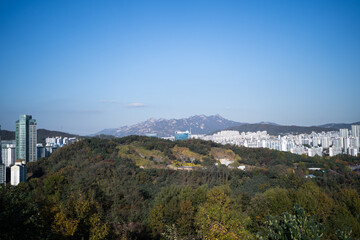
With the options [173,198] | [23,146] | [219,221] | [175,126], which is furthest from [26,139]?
[175,126]

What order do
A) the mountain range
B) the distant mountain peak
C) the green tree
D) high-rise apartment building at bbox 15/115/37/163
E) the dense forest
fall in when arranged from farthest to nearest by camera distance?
the distant mountain peak < the mountain range < high-rise apartment building at bbox 15/115/37/163 < the green tree < the dense forest

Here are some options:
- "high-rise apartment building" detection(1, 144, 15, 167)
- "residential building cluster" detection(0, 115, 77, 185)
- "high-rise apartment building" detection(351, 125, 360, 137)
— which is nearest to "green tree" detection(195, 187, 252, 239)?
"residential building cluster" detection(0, 115, 77, 185)

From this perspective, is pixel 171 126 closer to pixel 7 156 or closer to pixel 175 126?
pixel 175 126

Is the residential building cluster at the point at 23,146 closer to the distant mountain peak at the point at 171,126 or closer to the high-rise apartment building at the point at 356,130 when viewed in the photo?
the high-rise apartment building at the point at 356,130

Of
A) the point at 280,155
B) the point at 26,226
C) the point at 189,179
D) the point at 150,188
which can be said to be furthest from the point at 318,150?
the point at 26,226

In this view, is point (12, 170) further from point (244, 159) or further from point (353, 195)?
point (244, 159)

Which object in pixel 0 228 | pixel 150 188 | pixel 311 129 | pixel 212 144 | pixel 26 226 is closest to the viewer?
pixel 0 228

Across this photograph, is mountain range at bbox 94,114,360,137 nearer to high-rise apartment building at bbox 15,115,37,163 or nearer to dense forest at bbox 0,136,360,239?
dense forest at bbox 0,136,360,239

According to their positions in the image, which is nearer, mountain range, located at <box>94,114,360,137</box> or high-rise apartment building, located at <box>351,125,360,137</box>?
high-rise apartment building, located at <box>351,125,360,137</box>
